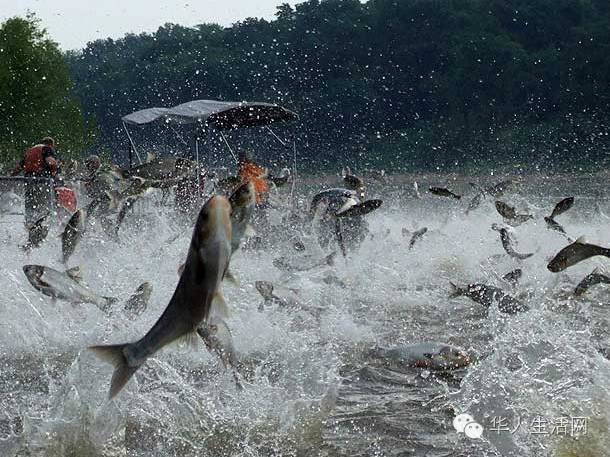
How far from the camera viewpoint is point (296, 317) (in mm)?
8852

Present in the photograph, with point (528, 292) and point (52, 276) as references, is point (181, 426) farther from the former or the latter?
point (528, 292)

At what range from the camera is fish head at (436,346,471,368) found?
737 centimetres

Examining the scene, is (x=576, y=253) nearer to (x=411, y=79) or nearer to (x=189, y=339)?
(x=189, y=339)

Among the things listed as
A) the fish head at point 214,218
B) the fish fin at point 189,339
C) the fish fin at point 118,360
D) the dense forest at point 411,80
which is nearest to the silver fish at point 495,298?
the fish fin at point 189,339

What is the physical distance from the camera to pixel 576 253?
24.8 feet

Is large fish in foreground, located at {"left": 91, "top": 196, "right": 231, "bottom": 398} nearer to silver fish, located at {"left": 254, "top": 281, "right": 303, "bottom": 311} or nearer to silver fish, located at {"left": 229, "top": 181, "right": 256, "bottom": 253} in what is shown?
Result: silver fish, located at {"left": 229, "top": 181, "right": 256, "bottom": 253}

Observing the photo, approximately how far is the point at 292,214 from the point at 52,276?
7.42m

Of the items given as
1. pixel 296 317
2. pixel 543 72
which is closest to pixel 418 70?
pixel 543 72

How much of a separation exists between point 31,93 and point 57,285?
35.7 meters

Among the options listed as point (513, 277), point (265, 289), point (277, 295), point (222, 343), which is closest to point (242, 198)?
point (222, 343)

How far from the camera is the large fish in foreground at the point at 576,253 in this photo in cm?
747

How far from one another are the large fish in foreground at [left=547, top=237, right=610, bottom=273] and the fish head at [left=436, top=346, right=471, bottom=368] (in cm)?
90

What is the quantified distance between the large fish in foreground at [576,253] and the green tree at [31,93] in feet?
114

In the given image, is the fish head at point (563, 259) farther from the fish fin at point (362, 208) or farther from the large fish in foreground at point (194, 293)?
the large fish in foreground at point (194, 293)
